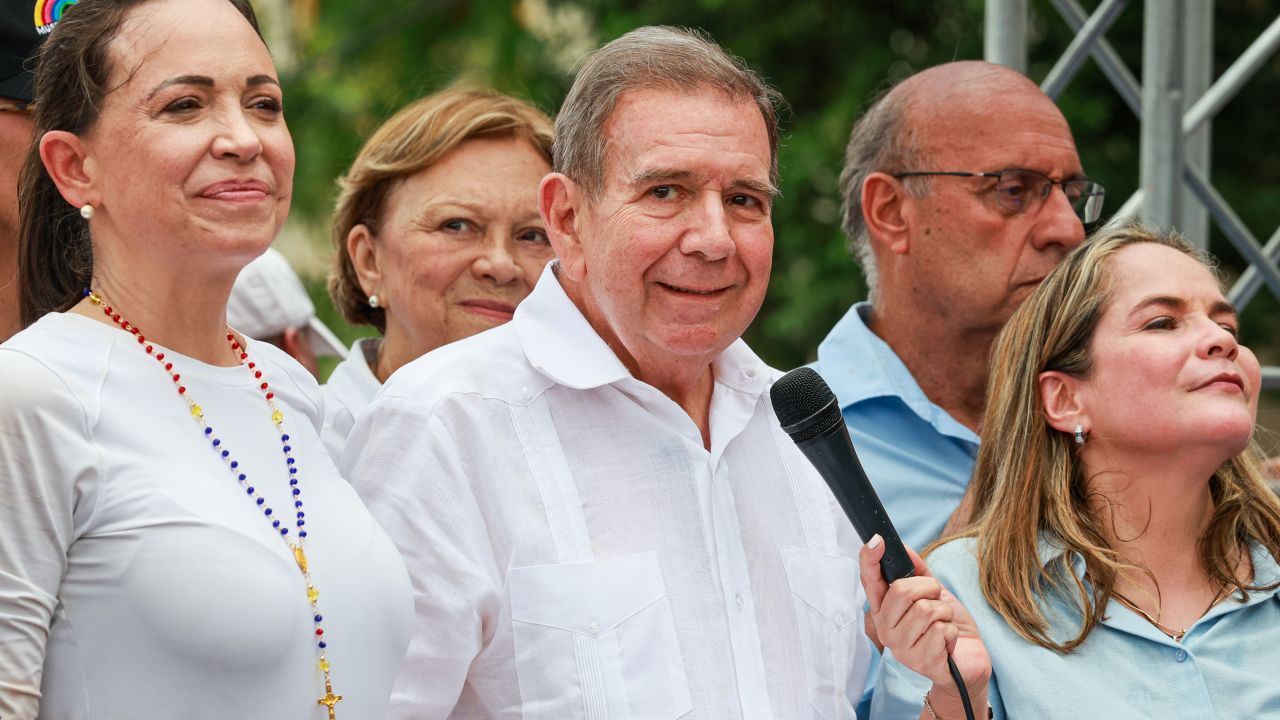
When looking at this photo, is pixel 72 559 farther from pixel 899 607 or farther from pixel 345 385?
pixel 345 385

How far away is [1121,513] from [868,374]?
32.4 inches

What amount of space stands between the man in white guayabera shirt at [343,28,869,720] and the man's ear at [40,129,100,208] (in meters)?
0.60

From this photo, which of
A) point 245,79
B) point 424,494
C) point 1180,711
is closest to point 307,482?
point 424,494

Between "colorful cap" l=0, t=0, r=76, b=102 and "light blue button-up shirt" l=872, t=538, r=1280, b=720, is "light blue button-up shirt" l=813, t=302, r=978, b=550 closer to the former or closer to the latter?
"light blue button-up shirt" l=872, t=538, r=1280, b=720

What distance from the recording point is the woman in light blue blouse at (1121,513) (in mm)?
2861

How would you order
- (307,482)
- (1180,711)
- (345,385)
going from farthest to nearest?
1. (345,385)
2. (1180,711)
3. (307,482)

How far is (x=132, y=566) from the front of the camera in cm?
193

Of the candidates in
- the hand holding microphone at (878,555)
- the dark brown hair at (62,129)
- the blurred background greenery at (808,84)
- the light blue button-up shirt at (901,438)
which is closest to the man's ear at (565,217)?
the hand holding microphone at (878,555)

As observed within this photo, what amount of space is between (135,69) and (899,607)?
1365 millimetres

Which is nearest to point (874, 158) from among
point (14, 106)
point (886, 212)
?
point (886, 212)

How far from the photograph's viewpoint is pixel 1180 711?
9.27ft

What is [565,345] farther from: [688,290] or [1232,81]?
[1232,81]

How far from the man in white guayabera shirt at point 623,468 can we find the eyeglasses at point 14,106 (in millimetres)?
798

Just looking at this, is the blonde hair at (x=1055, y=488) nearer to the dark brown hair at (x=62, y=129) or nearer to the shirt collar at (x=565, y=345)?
the shirt collar at (x=565, y=345)
